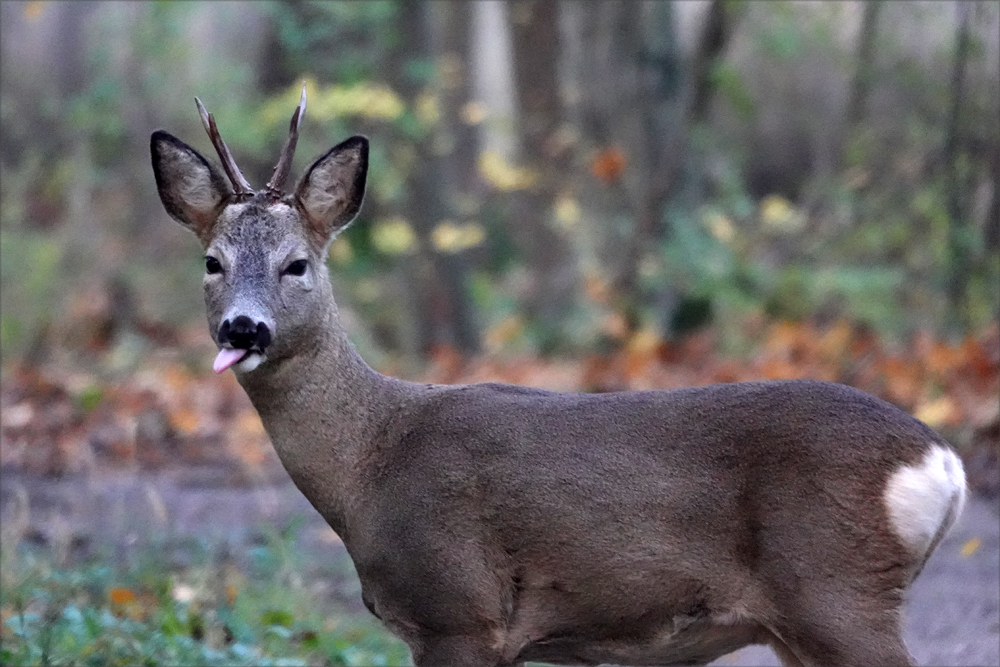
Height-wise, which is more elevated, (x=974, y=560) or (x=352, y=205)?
(x=352, y=205)

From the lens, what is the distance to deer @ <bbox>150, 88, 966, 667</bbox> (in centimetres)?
373

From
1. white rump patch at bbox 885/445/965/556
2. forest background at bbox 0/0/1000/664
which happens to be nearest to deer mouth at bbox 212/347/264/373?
white rump patch at bbox 885/445/965/556

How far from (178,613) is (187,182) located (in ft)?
5.44

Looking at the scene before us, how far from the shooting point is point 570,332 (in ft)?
37.9

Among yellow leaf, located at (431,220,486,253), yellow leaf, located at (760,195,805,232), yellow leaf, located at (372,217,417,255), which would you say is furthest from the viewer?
yellow leaf, located at (372,217,417,255)

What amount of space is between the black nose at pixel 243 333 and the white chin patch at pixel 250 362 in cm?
3

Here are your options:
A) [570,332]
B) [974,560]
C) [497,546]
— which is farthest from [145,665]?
[570,332]

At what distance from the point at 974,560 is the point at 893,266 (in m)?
6.44

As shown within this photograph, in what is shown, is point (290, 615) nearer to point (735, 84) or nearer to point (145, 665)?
point (145, 665)

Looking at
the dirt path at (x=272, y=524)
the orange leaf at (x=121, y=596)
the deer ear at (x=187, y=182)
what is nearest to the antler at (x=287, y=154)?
the deer ear at (x=187, y=182)

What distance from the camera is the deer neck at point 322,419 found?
4234 millimetres

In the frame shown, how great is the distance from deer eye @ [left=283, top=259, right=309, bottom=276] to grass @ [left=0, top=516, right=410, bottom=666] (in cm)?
132

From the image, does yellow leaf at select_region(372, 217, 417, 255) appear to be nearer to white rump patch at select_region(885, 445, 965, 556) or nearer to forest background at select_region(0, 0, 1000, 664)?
forest background at select_region(0, 0, 1000, 664)

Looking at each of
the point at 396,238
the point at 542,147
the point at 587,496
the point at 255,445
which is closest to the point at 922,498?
the point at 587,496
